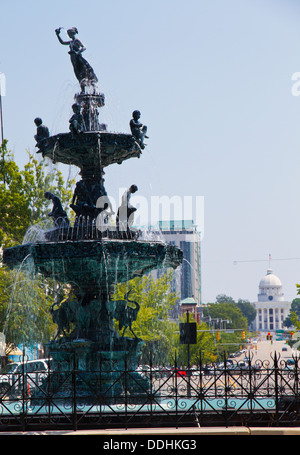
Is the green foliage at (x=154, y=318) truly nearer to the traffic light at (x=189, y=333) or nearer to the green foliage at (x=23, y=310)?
the green foliage at (x=23, y=310)

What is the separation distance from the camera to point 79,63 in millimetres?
16000

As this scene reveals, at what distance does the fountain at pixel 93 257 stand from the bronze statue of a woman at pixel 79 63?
105 cm

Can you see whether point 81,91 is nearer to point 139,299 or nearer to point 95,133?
point 95,133

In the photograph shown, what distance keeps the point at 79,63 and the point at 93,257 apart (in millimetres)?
4626

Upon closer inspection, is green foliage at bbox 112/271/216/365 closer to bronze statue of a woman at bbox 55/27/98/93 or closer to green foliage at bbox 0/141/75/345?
green foliage at bbox 0/141/75/345

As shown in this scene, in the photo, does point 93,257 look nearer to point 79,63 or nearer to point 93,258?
point 93,258

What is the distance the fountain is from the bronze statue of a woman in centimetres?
105

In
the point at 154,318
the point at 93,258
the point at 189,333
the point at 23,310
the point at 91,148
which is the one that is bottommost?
the point at 189,333

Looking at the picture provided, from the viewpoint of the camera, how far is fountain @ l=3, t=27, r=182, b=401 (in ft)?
45.5

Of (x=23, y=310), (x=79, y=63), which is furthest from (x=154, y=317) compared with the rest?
(x=79, y=63)

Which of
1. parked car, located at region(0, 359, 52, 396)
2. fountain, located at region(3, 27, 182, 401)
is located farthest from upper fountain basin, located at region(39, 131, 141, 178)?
parked car, located at region(0, 359, 52, 396)

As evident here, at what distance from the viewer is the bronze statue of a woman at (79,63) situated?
52.3 ft

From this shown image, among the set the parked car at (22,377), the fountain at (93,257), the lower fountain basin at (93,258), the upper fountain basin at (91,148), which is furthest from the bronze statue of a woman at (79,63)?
the parked car at (22,377)

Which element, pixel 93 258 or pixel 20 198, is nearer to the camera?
pixel 93 258
